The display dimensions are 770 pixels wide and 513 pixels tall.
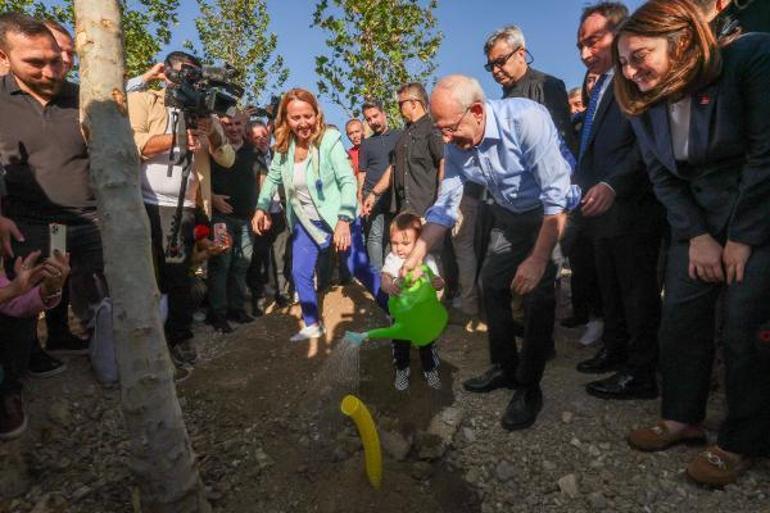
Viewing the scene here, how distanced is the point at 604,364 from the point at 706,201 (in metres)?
1.39

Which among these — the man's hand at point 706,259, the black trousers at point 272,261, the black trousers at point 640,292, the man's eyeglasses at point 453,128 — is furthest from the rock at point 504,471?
the black trousers at point 272,261

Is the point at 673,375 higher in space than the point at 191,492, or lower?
higher

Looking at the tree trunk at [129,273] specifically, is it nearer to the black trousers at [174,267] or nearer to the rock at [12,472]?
the rock at [12,472]

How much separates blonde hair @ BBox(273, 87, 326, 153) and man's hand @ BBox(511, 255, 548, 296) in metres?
2.10

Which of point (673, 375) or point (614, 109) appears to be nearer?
point (673, 375)

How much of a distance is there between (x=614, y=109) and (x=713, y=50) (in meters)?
0.89

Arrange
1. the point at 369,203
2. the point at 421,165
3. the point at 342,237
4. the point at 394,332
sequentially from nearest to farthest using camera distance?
the point at 394,332
the point at 342,237
the point at 421,165
the point at 369,203

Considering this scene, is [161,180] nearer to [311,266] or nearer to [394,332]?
[311,266]

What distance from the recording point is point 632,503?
205 centimetres

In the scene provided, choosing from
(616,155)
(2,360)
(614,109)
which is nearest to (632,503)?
(616,155)

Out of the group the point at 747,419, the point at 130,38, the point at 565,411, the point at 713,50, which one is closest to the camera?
the point at 713,50

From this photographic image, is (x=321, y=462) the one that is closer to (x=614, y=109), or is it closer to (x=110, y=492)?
(x=110, y=492)

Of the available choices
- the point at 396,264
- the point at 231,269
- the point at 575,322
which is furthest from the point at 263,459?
the point at 575,322

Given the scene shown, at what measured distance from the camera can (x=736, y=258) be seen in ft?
6.24
